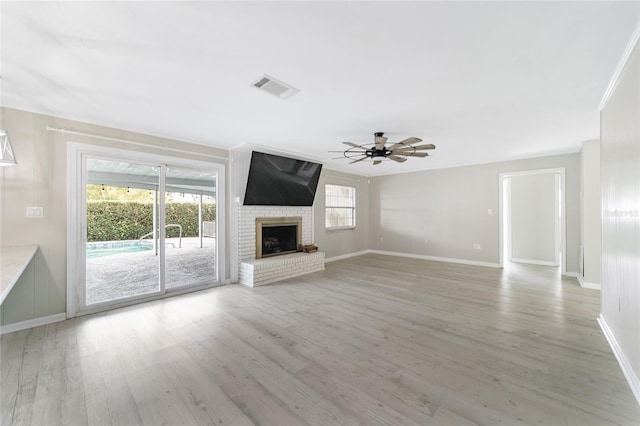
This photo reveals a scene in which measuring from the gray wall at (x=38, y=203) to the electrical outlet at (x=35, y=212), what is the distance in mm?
38

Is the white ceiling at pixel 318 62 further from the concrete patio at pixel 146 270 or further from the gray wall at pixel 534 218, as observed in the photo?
the gray wall at pixel 534 218

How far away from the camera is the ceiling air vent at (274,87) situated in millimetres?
2391

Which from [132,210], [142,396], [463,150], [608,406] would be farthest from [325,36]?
[463,150]

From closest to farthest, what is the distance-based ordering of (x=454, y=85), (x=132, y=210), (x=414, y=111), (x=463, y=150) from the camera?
(x=454, y=85)
(x=414, y=111)
(x=132, y=210)
(x=463, y=150)

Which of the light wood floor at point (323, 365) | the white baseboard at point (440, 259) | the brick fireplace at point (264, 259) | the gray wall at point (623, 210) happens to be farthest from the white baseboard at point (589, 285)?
the brick fireplace at point (264, 259)

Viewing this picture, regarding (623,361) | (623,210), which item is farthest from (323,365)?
(623,210)

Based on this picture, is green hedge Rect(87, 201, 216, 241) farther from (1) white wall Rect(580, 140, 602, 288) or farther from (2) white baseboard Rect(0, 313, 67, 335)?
(1) white wall Rect(580, 140, 602, 288)

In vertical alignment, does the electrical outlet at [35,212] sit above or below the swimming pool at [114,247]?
above

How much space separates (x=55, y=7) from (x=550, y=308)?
5.76 meters

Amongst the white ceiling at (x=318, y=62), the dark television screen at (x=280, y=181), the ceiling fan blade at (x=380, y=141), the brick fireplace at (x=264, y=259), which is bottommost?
the brick fireplace at (x=264, y=259)

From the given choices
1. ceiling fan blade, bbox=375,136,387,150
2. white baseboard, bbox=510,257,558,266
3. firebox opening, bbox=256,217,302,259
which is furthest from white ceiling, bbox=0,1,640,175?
white baseboard, bbox=510,257,558,266

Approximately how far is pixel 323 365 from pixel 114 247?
355cm

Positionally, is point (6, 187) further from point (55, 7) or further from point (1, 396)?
point (55, 7)

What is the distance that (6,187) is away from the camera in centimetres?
287
